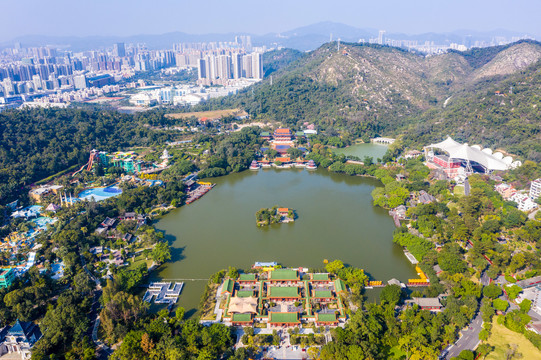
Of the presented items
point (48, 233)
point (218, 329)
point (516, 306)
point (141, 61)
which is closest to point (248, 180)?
point (48, 233)

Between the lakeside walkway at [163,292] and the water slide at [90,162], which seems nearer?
the lakeside walkway at [163,292]

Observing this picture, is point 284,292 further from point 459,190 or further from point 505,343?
point 459,190

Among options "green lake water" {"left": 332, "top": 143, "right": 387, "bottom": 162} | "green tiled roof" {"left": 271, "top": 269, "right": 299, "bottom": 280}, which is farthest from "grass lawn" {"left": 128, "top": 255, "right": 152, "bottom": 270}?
"green lake water" {"left": 332, "top": 143, "right": 387, "bottom": 162}

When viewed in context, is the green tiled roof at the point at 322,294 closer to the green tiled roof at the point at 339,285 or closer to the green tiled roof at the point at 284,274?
the green tiled roof at the point at 339,285

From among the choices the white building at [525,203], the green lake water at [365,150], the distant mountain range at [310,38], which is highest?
the distant mountain range at [310,38]

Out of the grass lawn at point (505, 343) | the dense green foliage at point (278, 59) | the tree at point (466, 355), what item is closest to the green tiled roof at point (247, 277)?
the tree at point (466, 355)
